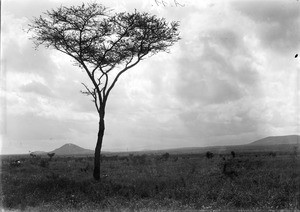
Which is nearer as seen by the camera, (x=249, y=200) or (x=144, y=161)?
(x=249, y=200)

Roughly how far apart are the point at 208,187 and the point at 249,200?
346cm

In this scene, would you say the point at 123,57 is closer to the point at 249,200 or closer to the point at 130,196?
the point at 130,196

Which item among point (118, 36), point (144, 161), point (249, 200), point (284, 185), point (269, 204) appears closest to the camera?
point (269, 204)

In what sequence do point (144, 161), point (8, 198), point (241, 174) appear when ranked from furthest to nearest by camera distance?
1. point (144, 161)
2. point (241, 174)
3. point (8, 198)

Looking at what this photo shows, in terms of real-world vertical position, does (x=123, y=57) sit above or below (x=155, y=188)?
above

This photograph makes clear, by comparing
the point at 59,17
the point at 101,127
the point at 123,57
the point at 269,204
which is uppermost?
the point at 59,17

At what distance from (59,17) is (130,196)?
13.0 meters

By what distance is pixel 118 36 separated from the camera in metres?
23.4

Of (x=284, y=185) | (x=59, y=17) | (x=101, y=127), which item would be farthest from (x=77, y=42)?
(x=284, y=185)

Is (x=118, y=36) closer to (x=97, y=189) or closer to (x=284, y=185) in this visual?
(x=97, y=189)

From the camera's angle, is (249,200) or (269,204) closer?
(269,204)

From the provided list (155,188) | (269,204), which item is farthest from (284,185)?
(155,188)

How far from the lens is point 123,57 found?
24.9 m

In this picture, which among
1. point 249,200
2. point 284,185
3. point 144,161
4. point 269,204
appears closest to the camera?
point 269,204
